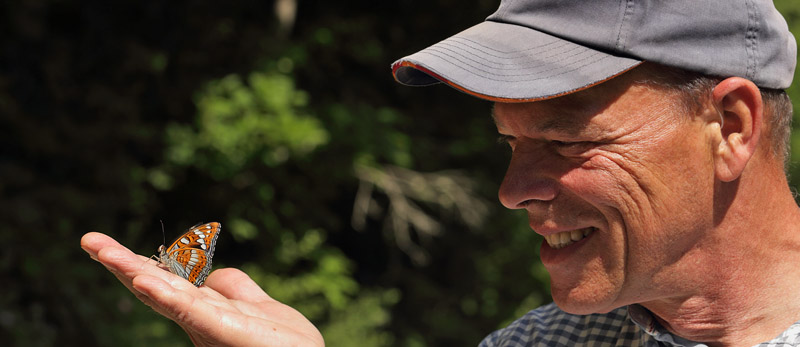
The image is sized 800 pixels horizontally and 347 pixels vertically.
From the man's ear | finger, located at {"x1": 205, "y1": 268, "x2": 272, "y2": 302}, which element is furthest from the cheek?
finger, located at {"x1": 205, "y1": 268, "x2": 272, "y2": 302}

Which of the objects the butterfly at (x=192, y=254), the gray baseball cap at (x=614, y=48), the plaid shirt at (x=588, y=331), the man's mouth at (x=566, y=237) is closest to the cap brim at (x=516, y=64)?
the gray baseball cap at (x=614, y=48)

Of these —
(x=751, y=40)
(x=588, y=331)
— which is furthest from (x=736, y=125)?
(x=588, y=331)

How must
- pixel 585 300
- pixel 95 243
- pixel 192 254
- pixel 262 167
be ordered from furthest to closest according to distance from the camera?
pixel 262 167, pixel 192 254, pixel 585 300, pixel 95 243

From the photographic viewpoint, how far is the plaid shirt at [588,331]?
1721 millimetres

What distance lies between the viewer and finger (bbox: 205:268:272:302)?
1775 millimetres

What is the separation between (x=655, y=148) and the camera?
152cm

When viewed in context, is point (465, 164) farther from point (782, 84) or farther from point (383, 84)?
point (782, 84)

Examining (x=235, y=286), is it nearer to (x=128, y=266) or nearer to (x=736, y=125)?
(x=128, y=266)

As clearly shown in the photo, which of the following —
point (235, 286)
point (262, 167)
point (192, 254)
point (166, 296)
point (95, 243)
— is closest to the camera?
point (166, 296)

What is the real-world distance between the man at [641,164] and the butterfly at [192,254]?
13.3 inches

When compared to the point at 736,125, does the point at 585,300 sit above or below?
below

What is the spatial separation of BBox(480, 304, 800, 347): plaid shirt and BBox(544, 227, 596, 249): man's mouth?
241mm

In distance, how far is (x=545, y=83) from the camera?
1.47 metres

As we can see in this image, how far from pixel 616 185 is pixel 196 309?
2.87 feet
